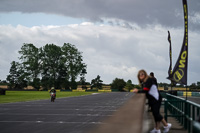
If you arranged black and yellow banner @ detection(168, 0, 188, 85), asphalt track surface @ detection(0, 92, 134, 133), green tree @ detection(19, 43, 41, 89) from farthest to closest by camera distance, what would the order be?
green tree @ detection(19, 43, 41, 89) → asphalt track surface @ detection(0, 92, 134, 133) → black and yellow banner @ detection(168, 0, 188, 85)

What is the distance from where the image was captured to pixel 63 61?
108 metres

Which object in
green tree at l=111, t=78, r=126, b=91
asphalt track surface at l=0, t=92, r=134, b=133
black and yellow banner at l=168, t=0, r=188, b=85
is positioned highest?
green tree at l=111, t=78, r=126, b=91

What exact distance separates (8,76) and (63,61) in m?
38.8

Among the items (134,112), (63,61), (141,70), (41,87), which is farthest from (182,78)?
(41,87)

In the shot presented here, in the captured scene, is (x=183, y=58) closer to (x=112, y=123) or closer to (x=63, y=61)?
(x=112, y=123)

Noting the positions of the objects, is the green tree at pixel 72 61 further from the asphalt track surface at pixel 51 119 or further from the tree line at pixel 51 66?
the asphalt track surface at pixel 51 119

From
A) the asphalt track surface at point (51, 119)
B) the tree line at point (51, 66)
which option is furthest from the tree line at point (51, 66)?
the asphalt track surface at point (51, 119)

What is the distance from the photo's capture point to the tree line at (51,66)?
105375mm

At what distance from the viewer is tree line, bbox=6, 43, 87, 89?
4149 inches

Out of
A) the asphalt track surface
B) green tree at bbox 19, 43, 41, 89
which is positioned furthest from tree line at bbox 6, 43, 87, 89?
the asphalt track surface

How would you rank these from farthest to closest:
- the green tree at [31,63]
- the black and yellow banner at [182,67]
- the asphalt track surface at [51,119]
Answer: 1. the green tree at [31,63]
2. the asphalt track surface at [51,119]
3. the black and yellow banner at [182,67]

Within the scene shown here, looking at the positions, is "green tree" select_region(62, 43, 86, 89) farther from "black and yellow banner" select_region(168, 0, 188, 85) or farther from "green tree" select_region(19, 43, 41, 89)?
"black and yellow banner" select_region(168, 0, 188, 85)

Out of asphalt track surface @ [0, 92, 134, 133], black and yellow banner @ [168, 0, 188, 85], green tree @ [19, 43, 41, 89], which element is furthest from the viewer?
green tree @ [19, 43, 41, 89]

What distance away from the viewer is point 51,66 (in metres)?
113
